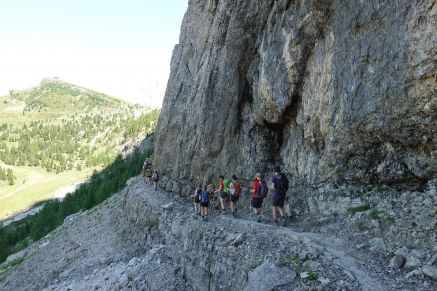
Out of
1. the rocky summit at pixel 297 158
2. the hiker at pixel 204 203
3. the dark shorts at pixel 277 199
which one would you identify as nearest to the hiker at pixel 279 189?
the dark shorts at pixel 277 199

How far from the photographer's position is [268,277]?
16.4 meters

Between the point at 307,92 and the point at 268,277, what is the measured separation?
1364cm

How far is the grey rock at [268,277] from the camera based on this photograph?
1566 centimetres

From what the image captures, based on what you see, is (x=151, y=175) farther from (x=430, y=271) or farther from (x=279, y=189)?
(x=430, y=271)

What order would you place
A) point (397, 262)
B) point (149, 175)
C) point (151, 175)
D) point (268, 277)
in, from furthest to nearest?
point (151, 175) → point (149, 175) → point (268, 277) → point (397, 262)

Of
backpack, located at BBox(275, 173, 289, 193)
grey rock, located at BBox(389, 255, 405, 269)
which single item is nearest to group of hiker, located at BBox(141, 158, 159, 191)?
backpack, located at BBox(275, 173, 289, 193)

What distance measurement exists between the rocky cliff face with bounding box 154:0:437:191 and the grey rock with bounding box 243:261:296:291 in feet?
26.6

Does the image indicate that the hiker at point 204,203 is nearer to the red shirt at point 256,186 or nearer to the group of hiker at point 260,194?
the group of hiker at point 260,194

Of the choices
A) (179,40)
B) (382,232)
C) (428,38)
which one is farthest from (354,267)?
(179,40)

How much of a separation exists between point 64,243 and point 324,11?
3927 cm

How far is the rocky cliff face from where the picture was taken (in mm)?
18359

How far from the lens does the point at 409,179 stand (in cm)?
1934

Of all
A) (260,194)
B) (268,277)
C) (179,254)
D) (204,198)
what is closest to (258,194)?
(260,194)

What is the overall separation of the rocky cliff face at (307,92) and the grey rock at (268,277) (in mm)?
8102
